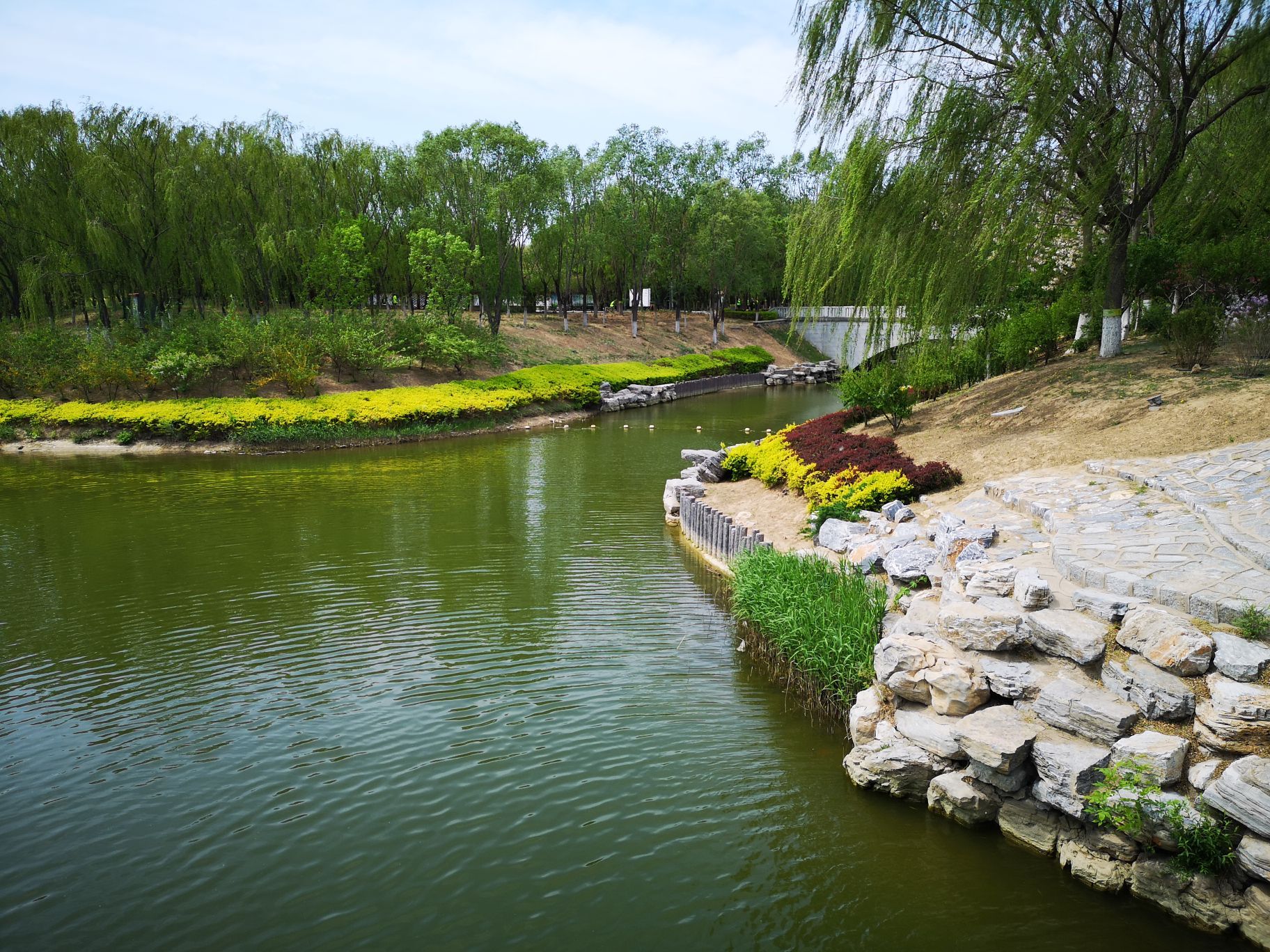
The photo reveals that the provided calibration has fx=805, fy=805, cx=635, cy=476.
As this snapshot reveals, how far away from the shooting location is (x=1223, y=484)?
8898 millimetres

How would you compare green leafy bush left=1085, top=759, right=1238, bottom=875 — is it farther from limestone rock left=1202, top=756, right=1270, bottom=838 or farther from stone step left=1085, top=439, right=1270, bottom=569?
stone step left=1085, top=439, right=1270, bottom=569

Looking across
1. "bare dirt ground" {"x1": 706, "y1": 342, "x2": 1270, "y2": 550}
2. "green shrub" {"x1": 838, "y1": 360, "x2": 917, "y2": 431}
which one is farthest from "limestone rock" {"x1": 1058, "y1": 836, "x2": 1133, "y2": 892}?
"green shrub" {"x1": 838, "y1": 360, "x2": 917, "y2": 431}

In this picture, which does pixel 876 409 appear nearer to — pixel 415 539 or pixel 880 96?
pixel 880 96

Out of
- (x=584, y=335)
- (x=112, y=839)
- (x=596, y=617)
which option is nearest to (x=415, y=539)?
(x=596, y=617)

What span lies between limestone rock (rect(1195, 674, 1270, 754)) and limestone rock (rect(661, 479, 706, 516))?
10101 millimetres

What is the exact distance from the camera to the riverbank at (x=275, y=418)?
2419 centimetres

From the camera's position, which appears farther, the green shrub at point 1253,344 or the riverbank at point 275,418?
the riverbank at point 275,418

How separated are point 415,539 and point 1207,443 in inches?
473

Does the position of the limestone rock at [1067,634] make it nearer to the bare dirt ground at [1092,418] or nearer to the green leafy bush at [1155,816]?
the green leafy bush at [1155,816]

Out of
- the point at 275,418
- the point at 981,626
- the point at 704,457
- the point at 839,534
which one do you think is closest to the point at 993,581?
the point at 981,626

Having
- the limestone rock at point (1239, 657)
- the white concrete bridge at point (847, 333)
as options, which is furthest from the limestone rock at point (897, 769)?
the white concrete bridge at point (847, 333)

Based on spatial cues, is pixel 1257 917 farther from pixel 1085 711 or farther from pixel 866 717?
pixel 866 717

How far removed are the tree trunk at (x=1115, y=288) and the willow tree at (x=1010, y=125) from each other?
26mm

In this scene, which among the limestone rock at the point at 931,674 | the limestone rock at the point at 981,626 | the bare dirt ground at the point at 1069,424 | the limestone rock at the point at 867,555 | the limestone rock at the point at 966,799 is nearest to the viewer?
the limestone rock at the point at 966,799
